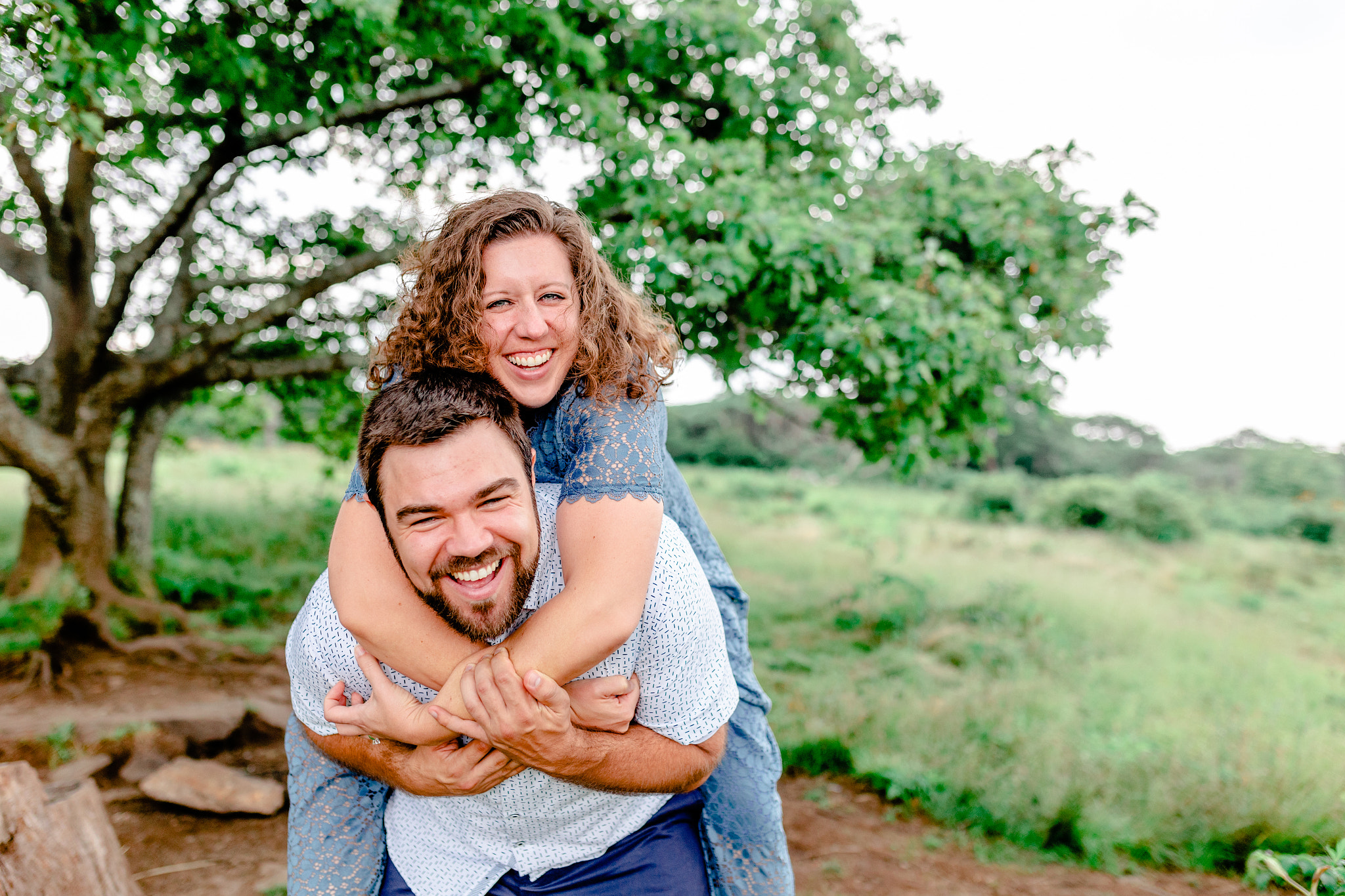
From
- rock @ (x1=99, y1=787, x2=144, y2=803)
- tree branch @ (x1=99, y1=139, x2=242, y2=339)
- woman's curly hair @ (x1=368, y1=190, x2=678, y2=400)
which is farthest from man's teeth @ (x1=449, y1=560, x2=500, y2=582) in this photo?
tree branch @ (x1=99, y1=139, x2=242, y2=339)

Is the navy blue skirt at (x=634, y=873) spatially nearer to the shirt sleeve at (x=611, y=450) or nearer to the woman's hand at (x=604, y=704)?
the woman's hand at (x=604, y=704)

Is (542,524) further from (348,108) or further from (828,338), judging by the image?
(348,108)

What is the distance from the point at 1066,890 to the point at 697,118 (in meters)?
5.98

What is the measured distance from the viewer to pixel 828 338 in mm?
4762

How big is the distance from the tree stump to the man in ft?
3.67

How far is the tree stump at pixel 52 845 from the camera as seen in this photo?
2.24 meters

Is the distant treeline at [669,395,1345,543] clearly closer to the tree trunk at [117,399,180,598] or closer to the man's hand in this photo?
the man's hand

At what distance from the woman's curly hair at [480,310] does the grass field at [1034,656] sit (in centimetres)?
404

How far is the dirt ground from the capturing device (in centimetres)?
408

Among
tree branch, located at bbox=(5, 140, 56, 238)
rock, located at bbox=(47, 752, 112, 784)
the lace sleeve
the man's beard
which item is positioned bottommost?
rock, located at bbox=(47, 752, 112, 784)

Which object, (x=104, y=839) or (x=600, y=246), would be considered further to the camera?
(x=600, y=246)

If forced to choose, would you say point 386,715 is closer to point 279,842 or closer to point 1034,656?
point 279,842

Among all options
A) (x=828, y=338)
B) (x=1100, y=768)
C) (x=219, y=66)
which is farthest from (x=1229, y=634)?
(x=219, y=66)

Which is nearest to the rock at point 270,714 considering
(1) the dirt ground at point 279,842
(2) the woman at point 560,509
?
(1) the dirt ground at point 279,842
